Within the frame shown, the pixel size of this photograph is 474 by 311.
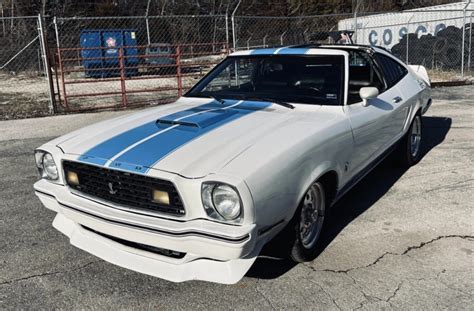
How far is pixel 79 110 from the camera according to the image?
10.7 m

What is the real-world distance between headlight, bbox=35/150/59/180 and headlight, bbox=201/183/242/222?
1.26 meters

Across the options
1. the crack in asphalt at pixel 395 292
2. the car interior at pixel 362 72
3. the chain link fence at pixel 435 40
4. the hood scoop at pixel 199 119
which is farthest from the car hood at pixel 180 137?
the chain link fence at pixel 435 40

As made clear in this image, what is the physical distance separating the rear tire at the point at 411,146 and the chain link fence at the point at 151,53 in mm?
6594

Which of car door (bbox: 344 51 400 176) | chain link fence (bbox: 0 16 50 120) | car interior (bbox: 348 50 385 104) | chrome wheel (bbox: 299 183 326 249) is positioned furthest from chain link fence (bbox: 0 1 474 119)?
chrome wheel (bbox: 299 183 326 249)

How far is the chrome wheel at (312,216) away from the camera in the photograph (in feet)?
10.4

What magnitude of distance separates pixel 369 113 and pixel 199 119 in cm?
153

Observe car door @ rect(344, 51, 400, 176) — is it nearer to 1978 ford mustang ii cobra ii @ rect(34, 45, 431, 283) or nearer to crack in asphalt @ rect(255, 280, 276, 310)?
1978 ford mustang ii cobra ii @ rect(34, 45, 431, 283)

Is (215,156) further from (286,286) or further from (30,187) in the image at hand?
(30,187)

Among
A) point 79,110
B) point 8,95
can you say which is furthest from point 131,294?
point 8,95

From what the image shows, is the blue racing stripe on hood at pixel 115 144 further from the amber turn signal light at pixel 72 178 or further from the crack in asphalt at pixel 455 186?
the crack in asphalt at pixel 455 186

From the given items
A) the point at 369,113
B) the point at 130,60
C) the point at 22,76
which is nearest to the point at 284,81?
the point at 369,113

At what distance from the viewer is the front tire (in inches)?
119

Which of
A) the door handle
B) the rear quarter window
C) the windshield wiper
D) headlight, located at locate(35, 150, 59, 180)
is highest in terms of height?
the rear quarter window

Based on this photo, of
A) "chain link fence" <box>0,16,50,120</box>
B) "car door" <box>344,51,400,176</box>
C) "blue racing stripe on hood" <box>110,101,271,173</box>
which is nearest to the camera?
"blue racing stripe on hood" <box>110,101,271,173</box>
